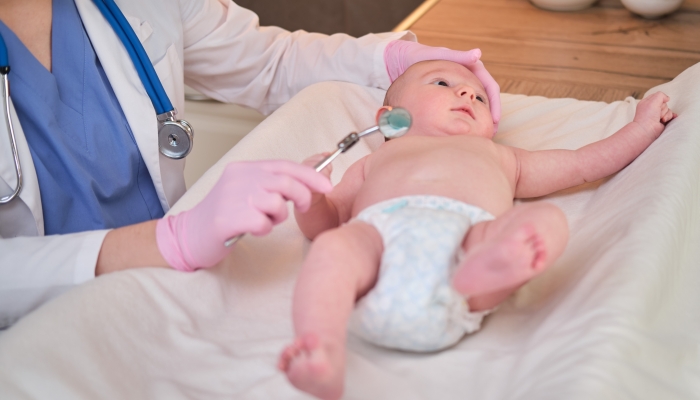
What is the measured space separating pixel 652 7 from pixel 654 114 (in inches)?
33.5

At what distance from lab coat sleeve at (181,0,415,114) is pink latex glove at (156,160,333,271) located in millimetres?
609

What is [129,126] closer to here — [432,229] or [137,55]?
[137,55]

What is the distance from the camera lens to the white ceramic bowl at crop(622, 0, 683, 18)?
67.6 inches

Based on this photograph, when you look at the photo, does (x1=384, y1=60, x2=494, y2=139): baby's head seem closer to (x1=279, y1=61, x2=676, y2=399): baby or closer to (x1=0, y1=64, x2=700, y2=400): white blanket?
(x1=279, y1=61, x2=676, y2=399): baby

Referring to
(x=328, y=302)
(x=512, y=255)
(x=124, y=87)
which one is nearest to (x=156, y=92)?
(x=124, y=87)

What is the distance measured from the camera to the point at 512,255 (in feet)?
2.11

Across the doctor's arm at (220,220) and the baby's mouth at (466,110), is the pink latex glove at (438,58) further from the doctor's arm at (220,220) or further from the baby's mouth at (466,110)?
the doctor's arm at (220,220)

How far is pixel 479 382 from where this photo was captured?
0.67 metres

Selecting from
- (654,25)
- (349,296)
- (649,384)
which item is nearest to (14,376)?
(349,296)

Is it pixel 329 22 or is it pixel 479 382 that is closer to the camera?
pixel 479 382

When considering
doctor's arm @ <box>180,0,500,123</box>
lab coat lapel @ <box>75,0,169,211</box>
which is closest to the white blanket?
lab coat lapel @ <box>75,0,169,211</box>

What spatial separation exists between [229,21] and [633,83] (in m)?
0.92

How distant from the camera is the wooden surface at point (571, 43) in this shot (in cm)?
151

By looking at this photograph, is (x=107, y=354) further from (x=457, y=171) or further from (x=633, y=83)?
(x=633, y=83)
